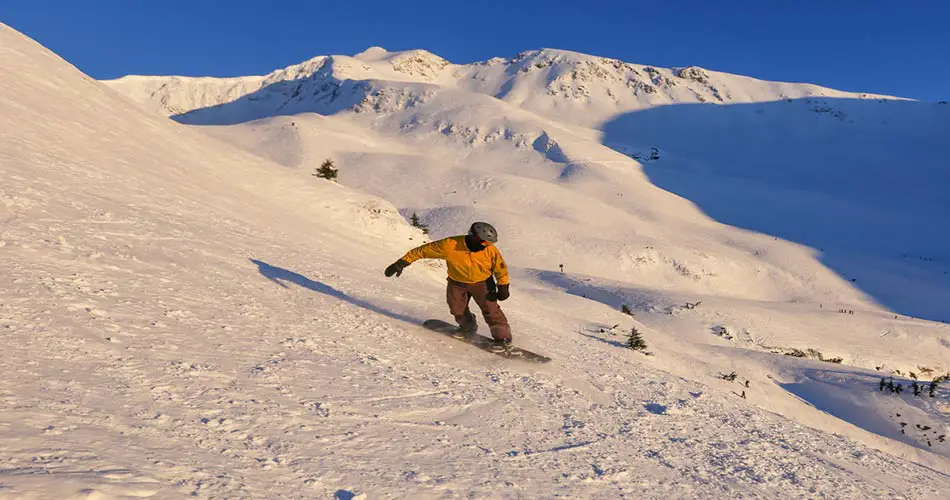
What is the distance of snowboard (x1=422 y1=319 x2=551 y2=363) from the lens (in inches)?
287

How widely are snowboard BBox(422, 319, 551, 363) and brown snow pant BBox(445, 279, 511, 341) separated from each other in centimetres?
15

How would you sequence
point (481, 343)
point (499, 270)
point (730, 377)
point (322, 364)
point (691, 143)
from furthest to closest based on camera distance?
1. point (691, 143)
2. point (730, 377)
3. point (499, 270)
4. point (481, 343)
5. point (322, 364)

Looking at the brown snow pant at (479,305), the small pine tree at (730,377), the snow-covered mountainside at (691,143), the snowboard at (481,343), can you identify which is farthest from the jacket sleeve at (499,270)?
the snow-covered mountainside at (691,143)

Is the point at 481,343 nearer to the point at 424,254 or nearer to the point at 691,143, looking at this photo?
the point at 424,254

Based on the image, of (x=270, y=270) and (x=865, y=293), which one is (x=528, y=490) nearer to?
(x=270, y=270)

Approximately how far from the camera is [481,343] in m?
7.54

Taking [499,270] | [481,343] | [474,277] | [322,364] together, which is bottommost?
[322,364]

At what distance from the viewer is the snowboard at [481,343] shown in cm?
729

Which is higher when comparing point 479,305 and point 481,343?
point 479,305

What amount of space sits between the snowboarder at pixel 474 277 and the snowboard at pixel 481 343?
93 millimetres

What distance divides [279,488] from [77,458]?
1039mm

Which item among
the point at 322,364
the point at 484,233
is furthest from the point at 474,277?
the point at 322,364

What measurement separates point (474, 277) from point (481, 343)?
0.92 metres

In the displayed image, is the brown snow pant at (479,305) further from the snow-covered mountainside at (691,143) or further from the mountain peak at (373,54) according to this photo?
the mountain peak at (373,54)
